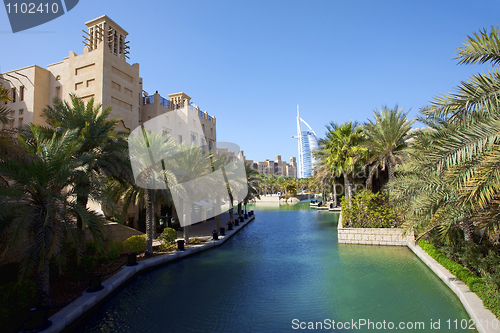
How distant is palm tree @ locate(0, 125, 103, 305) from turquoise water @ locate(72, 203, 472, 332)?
7.22 ft

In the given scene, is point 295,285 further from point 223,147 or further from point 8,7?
point 223,147

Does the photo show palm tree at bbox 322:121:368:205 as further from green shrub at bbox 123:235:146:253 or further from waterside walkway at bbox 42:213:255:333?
green shrub at bbox 123:235:146:253

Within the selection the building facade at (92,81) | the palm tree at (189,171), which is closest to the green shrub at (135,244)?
the palm tree at (189,171)

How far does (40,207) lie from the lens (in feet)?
26.8

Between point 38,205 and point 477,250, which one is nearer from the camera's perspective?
point 38,205

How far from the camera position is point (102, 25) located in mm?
21281

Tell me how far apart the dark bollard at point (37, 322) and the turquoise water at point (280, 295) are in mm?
972

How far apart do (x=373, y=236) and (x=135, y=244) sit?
1319cm

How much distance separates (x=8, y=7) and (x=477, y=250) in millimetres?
16624

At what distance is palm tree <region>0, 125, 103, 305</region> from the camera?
751cm

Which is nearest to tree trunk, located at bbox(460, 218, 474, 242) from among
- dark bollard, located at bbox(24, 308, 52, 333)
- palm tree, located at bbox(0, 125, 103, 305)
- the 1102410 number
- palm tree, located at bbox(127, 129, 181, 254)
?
palm tree, located at bbox(127, 129, 181, 254)

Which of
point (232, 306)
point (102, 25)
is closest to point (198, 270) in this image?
point (232, 306)

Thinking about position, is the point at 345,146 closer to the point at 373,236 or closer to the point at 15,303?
the point at 373,236

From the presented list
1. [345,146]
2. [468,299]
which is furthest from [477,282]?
[345,146]
